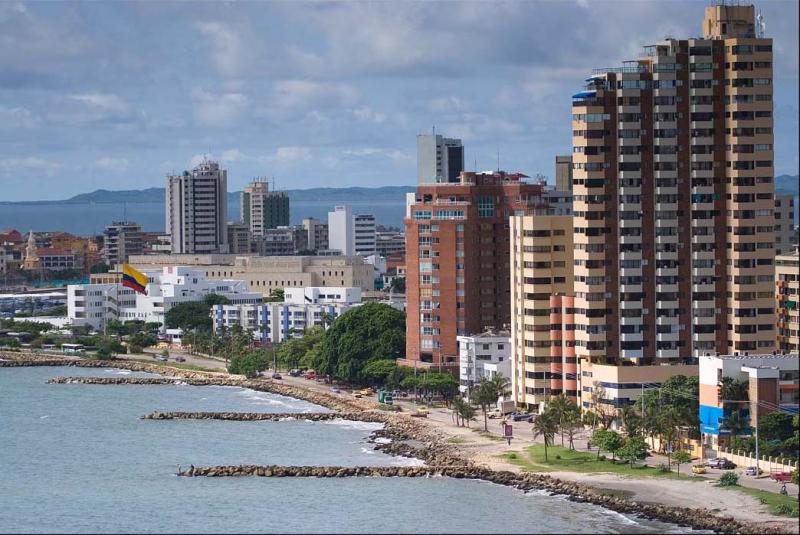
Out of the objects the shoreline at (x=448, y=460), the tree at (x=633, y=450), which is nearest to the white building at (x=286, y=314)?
the shoreline at (x=448, y=460)

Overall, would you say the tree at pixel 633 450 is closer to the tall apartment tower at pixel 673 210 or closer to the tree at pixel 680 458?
the tree at pixel 680 458

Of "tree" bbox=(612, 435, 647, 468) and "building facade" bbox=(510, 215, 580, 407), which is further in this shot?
"building facade" bbox=(510, 215, 580, 407)

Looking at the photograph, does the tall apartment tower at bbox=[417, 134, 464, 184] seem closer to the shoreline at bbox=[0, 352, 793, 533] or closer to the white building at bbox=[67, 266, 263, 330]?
the white building at bbox=[67, 266, 263, 330]

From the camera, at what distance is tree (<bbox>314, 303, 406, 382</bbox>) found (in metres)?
101

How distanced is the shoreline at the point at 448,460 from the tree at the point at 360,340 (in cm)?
222

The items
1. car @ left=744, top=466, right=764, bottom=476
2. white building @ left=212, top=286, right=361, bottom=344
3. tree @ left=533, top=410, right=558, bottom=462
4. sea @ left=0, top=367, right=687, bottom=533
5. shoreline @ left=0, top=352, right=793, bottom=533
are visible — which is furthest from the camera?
white building @ left=212, top=286, right=361, bottom=344

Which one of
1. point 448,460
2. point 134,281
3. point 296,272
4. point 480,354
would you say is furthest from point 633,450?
point 296,272

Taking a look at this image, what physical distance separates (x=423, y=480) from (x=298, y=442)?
12507 mm

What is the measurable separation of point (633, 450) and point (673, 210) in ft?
48.9

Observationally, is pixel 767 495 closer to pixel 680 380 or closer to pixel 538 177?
pixel 680 380

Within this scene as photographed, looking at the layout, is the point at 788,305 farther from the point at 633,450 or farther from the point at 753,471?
the point at 753,471

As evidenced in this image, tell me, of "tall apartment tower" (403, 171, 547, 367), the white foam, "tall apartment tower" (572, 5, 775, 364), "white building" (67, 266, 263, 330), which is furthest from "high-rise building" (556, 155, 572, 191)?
"tall apartment tower" (572, 5, 775, 364)

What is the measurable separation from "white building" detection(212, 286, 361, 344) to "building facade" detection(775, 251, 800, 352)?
124 ft

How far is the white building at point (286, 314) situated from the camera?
126450 mm
